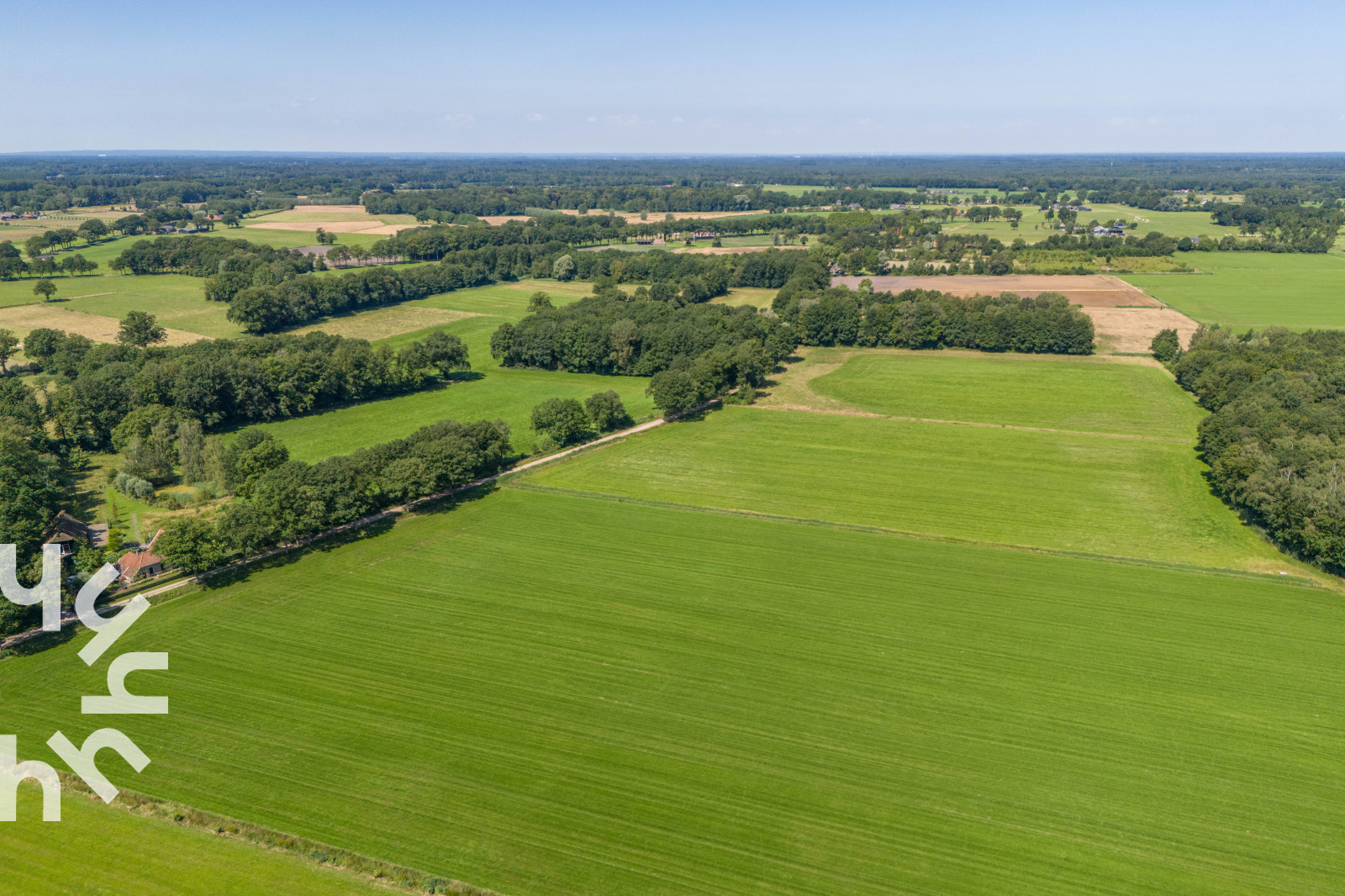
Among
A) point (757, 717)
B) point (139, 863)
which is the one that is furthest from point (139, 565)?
point (757, 717)

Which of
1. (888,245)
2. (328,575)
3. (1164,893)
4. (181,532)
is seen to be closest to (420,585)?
(328,575)

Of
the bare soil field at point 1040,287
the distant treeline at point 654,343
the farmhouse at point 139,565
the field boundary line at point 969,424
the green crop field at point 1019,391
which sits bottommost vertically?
the farmhouse at point 139,565

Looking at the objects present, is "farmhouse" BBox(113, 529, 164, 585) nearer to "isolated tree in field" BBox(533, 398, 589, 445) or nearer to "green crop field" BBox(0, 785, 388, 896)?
"green crop field" BBox(0, 785, 388, 896)

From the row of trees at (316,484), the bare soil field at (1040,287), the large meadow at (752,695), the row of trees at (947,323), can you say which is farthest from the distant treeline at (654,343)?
the bare soil field at (1040,287)

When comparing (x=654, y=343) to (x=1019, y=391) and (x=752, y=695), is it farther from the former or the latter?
(x=752, y=695)

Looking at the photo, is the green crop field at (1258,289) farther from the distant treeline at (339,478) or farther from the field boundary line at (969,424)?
the distant treeline at (339,478)

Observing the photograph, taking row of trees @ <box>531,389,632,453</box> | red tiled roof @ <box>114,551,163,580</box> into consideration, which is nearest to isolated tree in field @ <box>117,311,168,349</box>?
row of trees @ <box>531,389,632,453</box>

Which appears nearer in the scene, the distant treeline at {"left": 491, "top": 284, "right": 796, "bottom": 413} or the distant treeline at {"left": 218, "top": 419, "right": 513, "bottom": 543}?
the distant treeline at {"left": 218, "top": 419, "right": 513, "bottom": 543}
